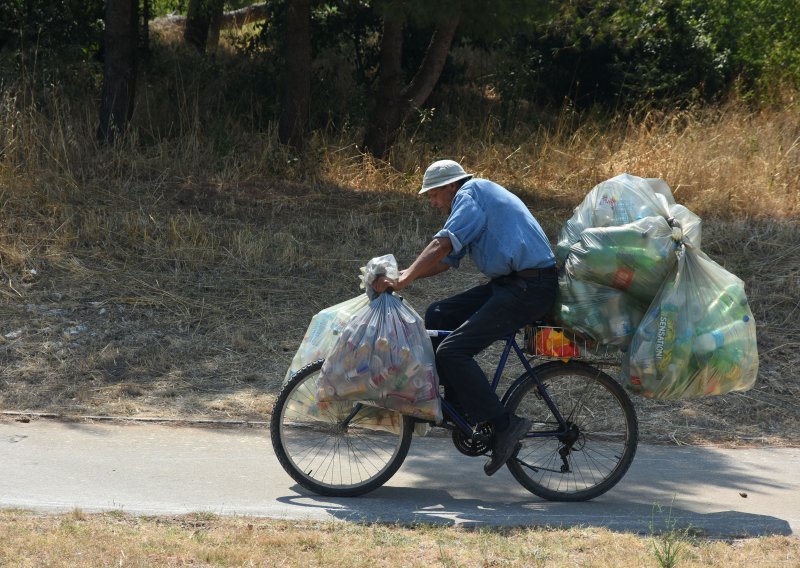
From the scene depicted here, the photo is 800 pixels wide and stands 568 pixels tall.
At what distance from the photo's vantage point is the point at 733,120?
1414cm

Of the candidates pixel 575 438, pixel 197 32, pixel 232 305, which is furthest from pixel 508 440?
pixel 197 32

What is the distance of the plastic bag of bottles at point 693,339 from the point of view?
5402mm

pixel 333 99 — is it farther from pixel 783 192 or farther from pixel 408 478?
pixel 408 478

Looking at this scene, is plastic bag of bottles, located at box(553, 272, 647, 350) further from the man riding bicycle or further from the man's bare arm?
the man's bare arm

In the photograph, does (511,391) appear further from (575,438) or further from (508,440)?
(575,438)

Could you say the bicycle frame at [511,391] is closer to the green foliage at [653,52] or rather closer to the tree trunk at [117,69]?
the tree trunk at [117,69]

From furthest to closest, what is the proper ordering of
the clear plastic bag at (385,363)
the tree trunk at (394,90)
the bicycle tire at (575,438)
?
the tree trunk at (394,90) < the bicycle tire at (575,438) < the clear plastic bag at (385,363)

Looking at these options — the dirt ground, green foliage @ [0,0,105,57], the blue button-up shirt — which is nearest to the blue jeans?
the blue button-up shirt

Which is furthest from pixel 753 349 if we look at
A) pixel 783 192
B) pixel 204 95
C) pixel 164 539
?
pixel 204 95

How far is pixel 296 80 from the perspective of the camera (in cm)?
1321

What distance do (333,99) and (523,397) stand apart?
9754mm

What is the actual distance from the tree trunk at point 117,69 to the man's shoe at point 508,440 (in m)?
8.39

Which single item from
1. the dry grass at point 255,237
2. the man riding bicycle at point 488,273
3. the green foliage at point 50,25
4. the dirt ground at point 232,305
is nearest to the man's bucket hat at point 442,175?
the man riding bicycle at point 488,273

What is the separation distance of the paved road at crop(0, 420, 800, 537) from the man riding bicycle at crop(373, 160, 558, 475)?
473 millimetres
